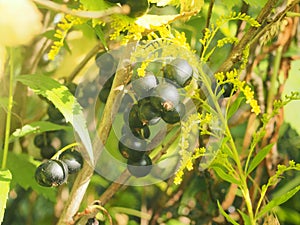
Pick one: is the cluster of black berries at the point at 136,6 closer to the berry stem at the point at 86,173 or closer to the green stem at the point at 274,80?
the berry stem at the point at 86,173

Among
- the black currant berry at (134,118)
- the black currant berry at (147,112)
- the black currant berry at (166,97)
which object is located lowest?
the black currant berry at (134,118)

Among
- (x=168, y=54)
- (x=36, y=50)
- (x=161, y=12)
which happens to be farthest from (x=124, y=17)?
(x=36, y=50)

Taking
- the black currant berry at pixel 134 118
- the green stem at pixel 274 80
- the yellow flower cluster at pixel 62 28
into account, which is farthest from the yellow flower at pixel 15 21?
the green stem at pixel 274 80

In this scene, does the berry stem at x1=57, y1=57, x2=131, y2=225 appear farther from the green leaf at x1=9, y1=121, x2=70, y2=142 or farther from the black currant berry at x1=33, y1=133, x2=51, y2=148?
the black currant berry at x1=33, y1=133, x2=51, y2=148

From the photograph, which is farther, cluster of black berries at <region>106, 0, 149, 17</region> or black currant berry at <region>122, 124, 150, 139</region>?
black currant berry at <region>122, 124, 150, 139</region>

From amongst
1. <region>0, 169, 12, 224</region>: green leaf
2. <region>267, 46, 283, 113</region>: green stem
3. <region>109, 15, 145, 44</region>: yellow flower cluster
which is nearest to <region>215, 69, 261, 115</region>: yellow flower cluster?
<region>109, 15, 145, 44</region>: yellow flower cluster

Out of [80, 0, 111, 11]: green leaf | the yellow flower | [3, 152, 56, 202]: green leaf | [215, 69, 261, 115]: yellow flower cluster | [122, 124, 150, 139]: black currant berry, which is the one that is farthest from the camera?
[3, 152, 56, 202]: green leaf
